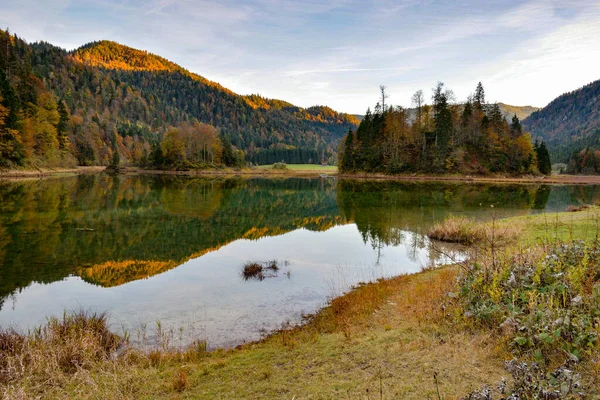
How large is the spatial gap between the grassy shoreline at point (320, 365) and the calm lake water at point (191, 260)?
1.84 metres

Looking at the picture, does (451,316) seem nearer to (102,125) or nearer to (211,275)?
(211,275)

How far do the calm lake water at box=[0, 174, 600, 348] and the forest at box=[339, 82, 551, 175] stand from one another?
60008 millimetres

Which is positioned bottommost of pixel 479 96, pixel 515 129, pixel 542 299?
pixel 542 299

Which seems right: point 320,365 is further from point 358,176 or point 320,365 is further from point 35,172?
point 358,176

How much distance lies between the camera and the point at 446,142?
9275 centimetres

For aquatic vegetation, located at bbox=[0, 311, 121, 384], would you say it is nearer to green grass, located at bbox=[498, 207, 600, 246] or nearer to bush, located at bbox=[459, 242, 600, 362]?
bush, located at bbox=[459, 242, 600, 362]

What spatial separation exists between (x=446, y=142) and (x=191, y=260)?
87.2 m

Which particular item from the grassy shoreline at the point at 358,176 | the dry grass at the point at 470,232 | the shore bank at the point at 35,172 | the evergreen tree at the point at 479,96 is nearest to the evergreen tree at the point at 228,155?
the grassy shoreline at the point at 358,176

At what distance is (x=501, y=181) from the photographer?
88.7 m

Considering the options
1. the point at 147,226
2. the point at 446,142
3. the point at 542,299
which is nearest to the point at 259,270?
the point at 542,299

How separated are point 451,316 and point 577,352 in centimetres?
281

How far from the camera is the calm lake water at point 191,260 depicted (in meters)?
11.8

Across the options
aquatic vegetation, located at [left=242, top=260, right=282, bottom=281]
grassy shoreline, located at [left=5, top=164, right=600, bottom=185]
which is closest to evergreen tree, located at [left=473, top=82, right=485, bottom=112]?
grassy shoreline, located at [left=5, top=164, right=600, bottom=185]

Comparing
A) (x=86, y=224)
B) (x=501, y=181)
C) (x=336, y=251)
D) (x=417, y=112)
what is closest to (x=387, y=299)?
(x=336, y=251)
